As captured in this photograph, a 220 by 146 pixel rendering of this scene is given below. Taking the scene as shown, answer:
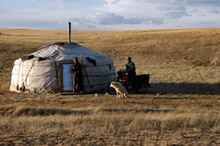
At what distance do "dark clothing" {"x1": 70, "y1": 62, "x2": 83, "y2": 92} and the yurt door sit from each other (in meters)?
0.31

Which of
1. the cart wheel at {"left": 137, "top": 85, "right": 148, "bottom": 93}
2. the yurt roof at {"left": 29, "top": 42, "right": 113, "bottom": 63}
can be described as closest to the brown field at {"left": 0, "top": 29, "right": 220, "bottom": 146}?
the cart wheel at {"left": 137, "top": 85, "right": 148, "bottom": 93}

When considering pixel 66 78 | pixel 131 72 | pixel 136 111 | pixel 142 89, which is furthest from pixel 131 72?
pixel 136 111

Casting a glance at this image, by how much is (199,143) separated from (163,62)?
20533 millimetres

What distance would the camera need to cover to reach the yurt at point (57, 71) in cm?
1560

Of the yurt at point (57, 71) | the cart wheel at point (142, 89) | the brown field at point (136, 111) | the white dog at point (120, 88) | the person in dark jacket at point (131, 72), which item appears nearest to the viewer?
the brown field at point (136, 111)

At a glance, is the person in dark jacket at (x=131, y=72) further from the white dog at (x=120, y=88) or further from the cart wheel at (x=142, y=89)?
the white dog at (x=120, y=88)

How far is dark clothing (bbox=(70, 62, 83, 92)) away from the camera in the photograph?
15141 millimetres

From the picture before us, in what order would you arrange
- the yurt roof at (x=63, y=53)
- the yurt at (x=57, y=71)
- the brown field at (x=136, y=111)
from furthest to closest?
the yurt roof at (x=63, y=53) → the yurt at (x=57, y=71) → the brown field at (x=136, y=111)

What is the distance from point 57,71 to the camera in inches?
612

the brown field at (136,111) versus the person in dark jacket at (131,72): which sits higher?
the person in dark jacket at (131,72)

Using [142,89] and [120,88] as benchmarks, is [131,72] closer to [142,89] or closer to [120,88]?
[120,88]

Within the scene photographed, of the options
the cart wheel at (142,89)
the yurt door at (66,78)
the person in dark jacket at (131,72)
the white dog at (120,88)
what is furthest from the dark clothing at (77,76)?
the cart wheel at (142,89)

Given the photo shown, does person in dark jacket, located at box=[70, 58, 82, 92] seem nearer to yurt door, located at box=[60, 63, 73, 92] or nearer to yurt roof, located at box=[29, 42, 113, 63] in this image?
yurt door, located at box=[60, 63, 73, 92]

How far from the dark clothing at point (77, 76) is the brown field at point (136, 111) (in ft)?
1.94
